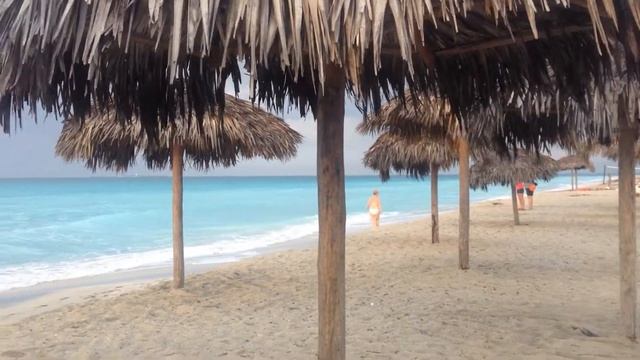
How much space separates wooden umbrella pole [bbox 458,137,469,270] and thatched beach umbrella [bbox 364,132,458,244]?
275 cm

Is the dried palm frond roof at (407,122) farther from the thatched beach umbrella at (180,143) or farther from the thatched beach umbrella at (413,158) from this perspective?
the thatched beach umbrella at (413,158)

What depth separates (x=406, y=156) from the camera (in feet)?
43.4

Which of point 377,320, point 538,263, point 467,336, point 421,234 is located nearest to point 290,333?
point 377,320

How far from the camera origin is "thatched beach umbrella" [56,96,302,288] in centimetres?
719

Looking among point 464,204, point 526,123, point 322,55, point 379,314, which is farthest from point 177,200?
point 322,55

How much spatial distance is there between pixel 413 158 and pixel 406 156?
6.1 inches

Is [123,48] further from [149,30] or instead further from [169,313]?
[169,313]

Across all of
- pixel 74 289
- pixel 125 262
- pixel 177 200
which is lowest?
pixel 125 262

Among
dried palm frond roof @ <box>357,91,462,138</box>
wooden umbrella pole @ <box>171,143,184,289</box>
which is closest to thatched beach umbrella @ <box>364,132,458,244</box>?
dried palm frond roof @ <box>357,91,462,138</box>

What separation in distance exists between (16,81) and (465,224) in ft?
22.7

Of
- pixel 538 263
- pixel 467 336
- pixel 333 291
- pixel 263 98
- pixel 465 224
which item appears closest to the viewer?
pixel 333 291

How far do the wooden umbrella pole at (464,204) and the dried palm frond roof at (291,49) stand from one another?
16.0 ft

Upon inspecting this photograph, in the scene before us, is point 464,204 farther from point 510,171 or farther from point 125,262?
point 510,171

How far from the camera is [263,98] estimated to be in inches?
143
